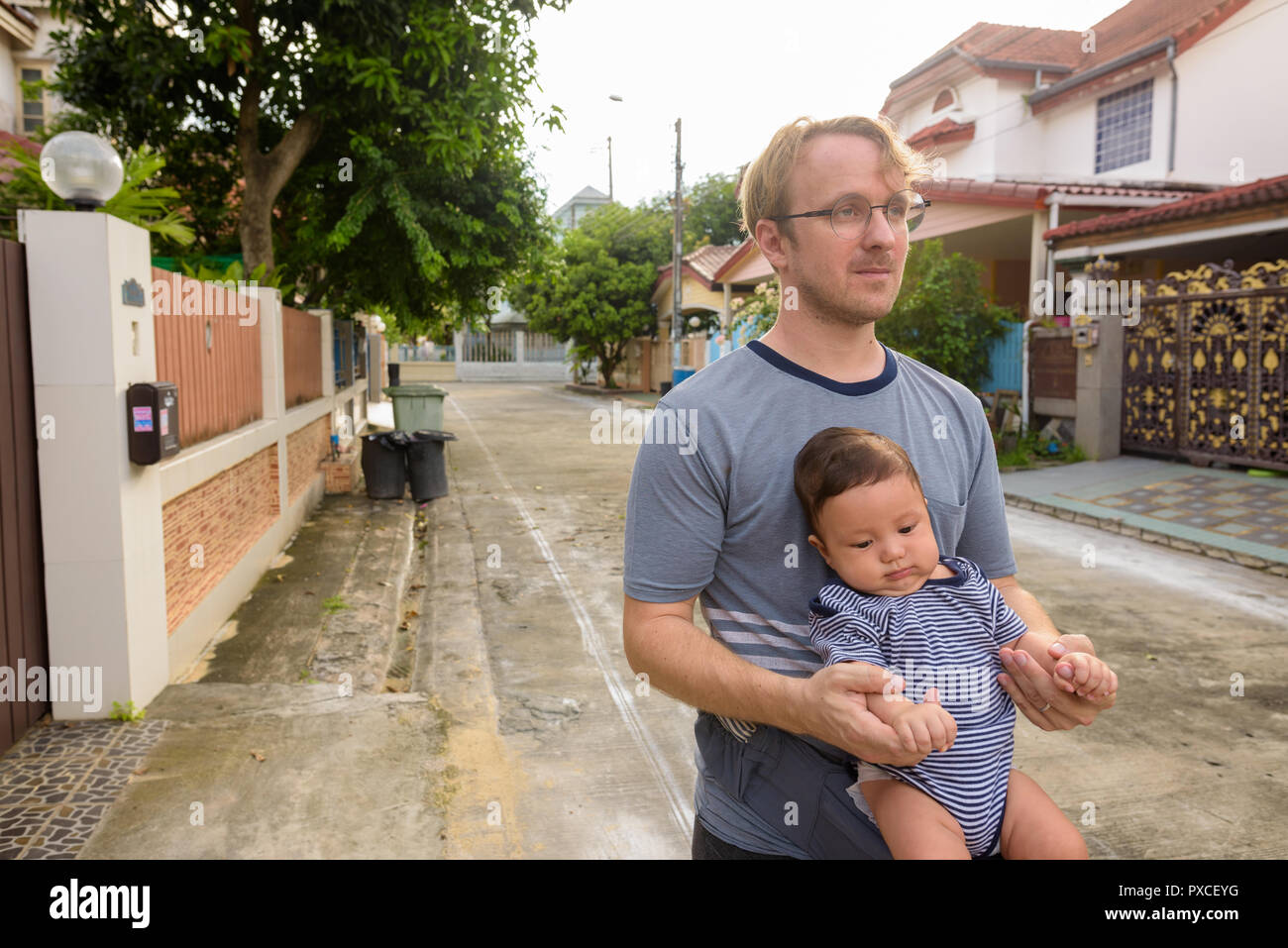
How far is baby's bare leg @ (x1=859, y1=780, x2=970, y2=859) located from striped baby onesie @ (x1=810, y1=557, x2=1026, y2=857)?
2 cm

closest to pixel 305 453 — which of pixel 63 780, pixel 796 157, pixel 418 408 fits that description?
pixel 418 408

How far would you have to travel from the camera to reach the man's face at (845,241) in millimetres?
1784

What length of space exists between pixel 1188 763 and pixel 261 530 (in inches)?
276

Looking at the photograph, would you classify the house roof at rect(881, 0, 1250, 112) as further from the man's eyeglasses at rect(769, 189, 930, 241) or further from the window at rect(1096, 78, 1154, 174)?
the man's eyeglasses at rect(769, 189, 930, 241)

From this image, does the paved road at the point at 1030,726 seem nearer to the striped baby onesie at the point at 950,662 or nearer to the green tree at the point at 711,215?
the striped baby onesie at the point at 950,662

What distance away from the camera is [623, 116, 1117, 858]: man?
1.71 m

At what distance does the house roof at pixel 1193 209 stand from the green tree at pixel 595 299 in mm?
21603

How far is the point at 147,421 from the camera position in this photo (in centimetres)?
494

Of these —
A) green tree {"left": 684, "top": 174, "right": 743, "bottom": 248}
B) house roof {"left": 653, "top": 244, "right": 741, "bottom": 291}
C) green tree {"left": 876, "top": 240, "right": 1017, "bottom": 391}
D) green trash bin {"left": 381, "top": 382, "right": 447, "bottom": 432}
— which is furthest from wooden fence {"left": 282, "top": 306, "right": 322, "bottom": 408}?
green tree {"left": 684, "top": 174, "right": 743, "bottom": 248}

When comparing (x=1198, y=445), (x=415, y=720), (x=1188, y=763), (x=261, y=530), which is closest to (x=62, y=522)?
(x=415, y=720)

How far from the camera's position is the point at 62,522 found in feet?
15.5

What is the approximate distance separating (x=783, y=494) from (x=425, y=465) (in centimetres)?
1127

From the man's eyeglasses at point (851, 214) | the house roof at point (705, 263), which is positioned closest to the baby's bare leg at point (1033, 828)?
the man's eyeglasses at point (851, 214)
